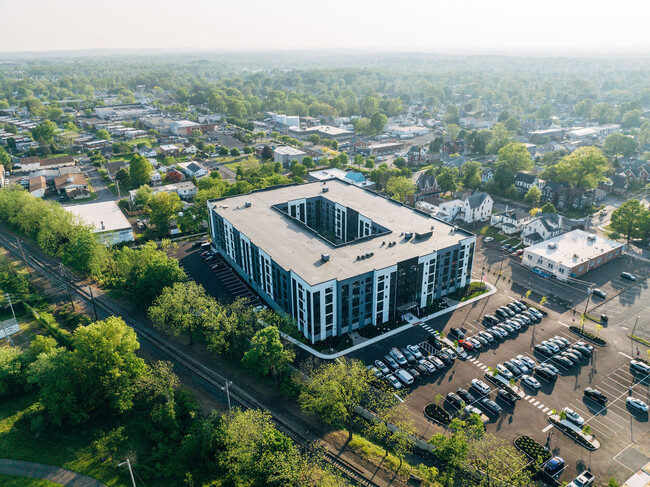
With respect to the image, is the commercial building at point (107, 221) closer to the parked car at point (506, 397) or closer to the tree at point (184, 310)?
the tree at point (184, 310)

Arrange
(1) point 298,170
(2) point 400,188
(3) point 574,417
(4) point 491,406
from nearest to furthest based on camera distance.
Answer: (3) point 574,417, (4) point 491,406, (2) point 400,188, (1) point 298,170

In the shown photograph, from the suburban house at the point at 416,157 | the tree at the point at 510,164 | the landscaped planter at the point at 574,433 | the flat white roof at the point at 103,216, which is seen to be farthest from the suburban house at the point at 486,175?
the flat white roof at the point at 103,216

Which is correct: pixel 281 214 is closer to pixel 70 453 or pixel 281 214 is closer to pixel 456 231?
pixel 456 231

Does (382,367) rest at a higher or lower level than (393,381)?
lower

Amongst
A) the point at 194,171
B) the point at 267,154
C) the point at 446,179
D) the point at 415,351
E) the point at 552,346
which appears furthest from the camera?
the point at 267,154

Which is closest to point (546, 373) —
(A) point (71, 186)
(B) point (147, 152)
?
(A) point (71, 186)

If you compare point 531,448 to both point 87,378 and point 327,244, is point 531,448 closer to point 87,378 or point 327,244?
point 327,244

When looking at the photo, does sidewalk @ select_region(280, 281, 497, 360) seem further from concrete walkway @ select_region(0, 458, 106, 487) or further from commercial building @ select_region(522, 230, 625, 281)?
concrete walkway @ select_region(0, 458, 106, 487)
